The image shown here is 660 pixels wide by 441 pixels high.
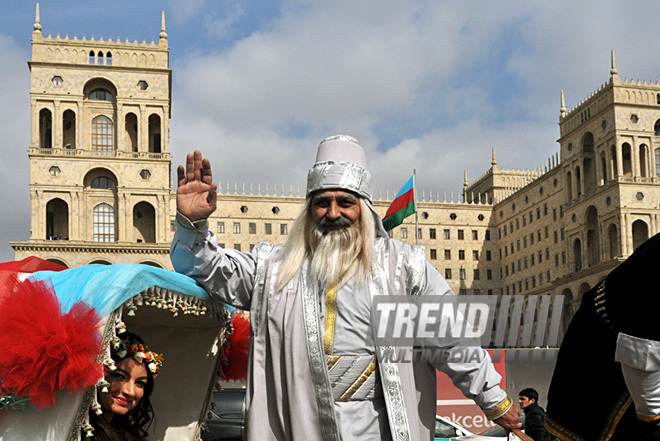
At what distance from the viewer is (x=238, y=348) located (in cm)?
489

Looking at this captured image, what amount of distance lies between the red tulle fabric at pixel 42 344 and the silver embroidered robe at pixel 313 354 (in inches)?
27.2

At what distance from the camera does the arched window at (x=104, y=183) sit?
45219 mm

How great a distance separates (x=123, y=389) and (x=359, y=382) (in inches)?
52.2

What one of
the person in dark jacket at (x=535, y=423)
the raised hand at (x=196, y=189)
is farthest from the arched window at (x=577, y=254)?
the raised hand at (x=196, y=189)

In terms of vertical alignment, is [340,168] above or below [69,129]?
below

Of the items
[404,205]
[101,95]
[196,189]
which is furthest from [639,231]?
[196,189]

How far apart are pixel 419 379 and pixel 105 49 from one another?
4608 centimetres

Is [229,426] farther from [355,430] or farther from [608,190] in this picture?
[608,190]

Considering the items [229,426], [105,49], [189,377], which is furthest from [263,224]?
[189,377]

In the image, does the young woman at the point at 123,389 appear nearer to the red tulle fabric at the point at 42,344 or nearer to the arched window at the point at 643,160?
the red tulle fabric at the point at 42,344

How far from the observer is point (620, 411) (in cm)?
294

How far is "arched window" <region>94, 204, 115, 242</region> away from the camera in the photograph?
44.4m

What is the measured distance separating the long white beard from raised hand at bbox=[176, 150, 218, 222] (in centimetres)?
59

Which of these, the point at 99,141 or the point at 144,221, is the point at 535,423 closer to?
the point at 144,221
